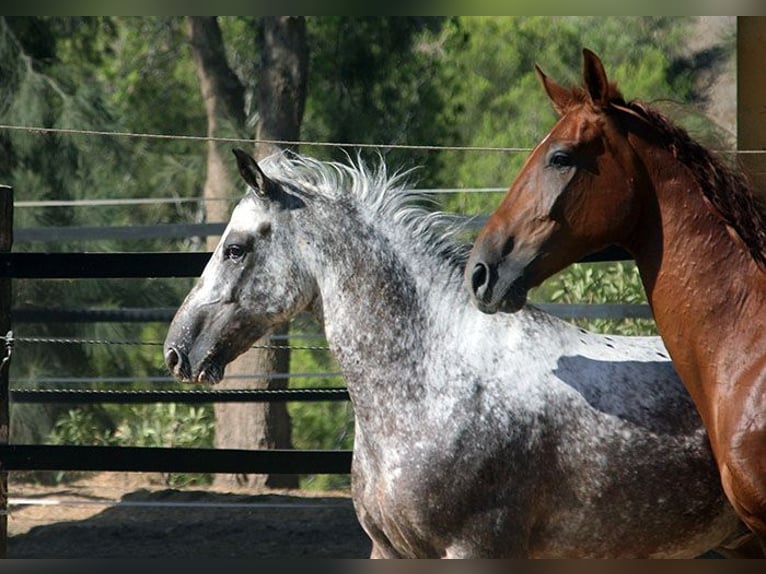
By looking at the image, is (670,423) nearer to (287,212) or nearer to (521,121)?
(287,212)

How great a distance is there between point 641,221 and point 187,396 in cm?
342

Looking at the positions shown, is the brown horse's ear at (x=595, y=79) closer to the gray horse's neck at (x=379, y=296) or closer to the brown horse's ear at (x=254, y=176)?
the gray horse's neck at (x=379, y=296)

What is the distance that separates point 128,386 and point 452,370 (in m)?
7.55

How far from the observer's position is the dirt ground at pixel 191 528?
6.72m

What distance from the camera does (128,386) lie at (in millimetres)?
11117

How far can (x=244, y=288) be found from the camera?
4188 mm

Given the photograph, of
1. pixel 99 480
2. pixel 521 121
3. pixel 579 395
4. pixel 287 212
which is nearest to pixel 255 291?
pixel 287 212

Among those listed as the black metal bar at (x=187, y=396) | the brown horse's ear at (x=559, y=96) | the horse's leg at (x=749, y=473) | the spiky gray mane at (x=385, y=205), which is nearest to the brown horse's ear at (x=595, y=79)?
the brown horse's ear at (x=559, y=96)

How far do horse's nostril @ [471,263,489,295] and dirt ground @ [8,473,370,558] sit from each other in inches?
112

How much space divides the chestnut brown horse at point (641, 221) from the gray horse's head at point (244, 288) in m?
0.81

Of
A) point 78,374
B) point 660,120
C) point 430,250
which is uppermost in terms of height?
point 660,120

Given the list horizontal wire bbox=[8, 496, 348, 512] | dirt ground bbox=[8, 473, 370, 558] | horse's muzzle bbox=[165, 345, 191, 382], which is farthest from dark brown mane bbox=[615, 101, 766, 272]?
dirt ground bbox=[8, 473, 370, 558]

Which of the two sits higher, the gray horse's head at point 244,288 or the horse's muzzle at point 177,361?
the gray horse's head at point 244,288

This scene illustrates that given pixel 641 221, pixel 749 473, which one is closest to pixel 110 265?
pixel 641 221
